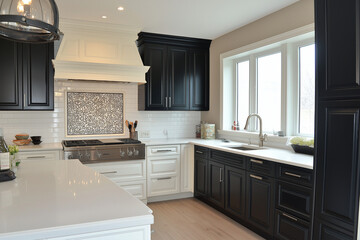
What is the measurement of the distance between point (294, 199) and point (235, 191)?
979mm

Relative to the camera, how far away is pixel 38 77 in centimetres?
416

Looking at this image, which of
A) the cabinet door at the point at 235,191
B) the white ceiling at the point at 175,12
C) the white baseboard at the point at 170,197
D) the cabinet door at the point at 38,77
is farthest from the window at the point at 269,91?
the cabinet door at the point at 38,77

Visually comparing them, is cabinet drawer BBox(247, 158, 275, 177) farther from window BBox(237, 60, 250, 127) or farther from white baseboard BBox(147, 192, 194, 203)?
white baseboard BBox(147, 192, 194, 203)

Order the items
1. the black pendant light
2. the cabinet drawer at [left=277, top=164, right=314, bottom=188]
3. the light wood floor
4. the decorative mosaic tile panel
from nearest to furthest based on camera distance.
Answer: the black pendant light
the cabinet drawer at [left=277, top=164, right=314, bottom=188]
the light wood floor
the decorative mosaic tile panel

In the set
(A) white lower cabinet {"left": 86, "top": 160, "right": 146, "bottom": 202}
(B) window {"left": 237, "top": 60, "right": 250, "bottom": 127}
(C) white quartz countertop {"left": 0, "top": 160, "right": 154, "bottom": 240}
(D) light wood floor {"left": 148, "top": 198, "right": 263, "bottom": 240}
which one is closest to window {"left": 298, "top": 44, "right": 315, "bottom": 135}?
(B) window {"left": 237, "top": 60, "right": 250, "bottom": 127}

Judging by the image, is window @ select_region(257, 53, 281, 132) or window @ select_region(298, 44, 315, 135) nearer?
window @ select_region(298, 44, 315, 135)

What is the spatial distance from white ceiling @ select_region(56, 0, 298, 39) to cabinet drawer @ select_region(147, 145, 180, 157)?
1.73 meters

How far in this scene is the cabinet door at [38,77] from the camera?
13.4 feet

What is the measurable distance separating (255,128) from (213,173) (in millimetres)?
906

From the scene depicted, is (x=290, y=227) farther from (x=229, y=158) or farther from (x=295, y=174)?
(x=229, y=158)

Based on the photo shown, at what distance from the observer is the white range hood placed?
13.6 feet

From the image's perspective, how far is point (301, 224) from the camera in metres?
2.79

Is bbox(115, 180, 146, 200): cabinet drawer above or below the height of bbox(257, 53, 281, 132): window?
below

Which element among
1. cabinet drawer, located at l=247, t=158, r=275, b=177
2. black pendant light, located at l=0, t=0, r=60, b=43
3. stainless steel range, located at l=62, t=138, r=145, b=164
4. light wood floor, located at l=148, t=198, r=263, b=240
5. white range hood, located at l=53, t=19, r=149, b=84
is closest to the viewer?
black pendant light, located at l=0, t=0, r=60, b=43
